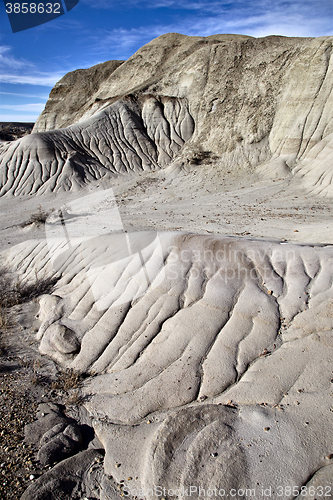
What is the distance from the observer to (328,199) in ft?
39.6

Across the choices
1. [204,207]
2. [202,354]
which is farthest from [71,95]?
[202,354]

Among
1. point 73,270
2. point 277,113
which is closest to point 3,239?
point 73,270

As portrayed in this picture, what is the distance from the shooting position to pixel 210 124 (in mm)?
18312

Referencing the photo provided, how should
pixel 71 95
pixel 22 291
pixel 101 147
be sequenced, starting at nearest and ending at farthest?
pixel 22 291, pixel 101 147, pixel 71 95

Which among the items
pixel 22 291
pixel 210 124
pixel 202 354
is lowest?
pixel 202 354

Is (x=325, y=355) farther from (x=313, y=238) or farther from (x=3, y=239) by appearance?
(x=3, y=239)

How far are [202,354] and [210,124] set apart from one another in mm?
16483

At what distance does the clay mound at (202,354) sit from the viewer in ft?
10.7

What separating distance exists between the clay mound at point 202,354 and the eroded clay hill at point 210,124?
937 cm

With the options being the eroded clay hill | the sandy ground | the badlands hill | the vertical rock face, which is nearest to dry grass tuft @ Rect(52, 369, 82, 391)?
the badlands hill

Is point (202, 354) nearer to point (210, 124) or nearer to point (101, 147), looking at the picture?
point (210, 124)

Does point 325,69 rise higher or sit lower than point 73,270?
higher

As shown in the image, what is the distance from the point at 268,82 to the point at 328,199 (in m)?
8.28

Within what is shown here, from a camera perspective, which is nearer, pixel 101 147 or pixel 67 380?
pixel 67 380
